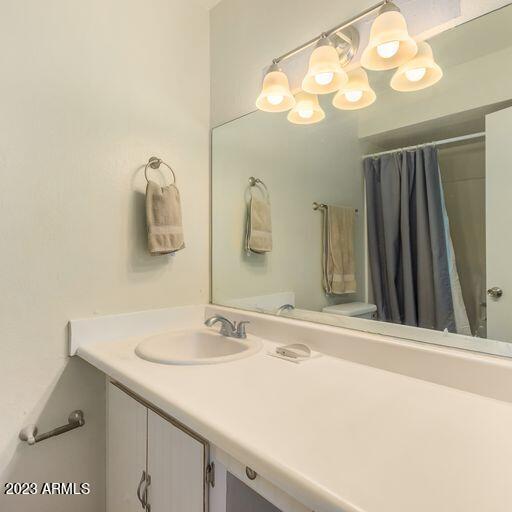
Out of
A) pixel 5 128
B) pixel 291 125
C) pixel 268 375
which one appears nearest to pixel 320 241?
pixel 291 125

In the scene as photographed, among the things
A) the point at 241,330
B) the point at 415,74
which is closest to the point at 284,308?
the point at 241,330

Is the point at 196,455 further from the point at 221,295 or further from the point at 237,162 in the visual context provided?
the point at 237,162

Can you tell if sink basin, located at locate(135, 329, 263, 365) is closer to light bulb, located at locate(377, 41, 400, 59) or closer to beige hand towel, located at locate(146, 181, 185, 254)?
beige hand towel, located at locate(146, 181, 185, 254)

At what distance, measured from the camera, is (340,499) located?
464 mm

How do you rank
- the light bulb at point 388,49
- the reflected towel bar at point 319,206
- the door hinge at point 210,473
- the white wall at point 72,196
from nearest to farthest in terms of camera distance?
1. the door hinge at point 210,473
2. the light bulb at point 388,49
3. the white wall at point 72,196
4. the reflected towel bar at point 319,206

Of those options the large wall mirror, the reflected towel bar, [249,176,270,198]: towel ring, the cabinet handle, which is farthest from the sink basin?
[249,176,270,198]: towel ring

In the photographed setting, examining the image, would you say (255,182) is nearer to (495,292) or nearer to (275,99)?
(275,99)

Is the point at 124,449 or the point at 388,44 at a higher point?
the point at 388,44

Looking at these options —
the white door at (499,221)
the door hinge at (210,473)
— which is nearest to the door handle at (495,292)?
the white door at (499,221)

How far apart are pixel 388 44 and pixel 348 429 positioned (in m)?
1.06

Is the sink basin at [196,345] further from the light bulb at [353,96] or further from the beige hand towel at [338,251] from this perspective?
the light bulb at [353,96]

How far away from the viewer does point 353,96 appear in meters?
1.20

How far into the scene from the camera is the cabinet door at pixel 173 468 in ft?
2.60

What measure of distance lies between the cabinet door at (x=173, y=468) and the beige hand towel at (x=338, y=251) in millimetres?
758
